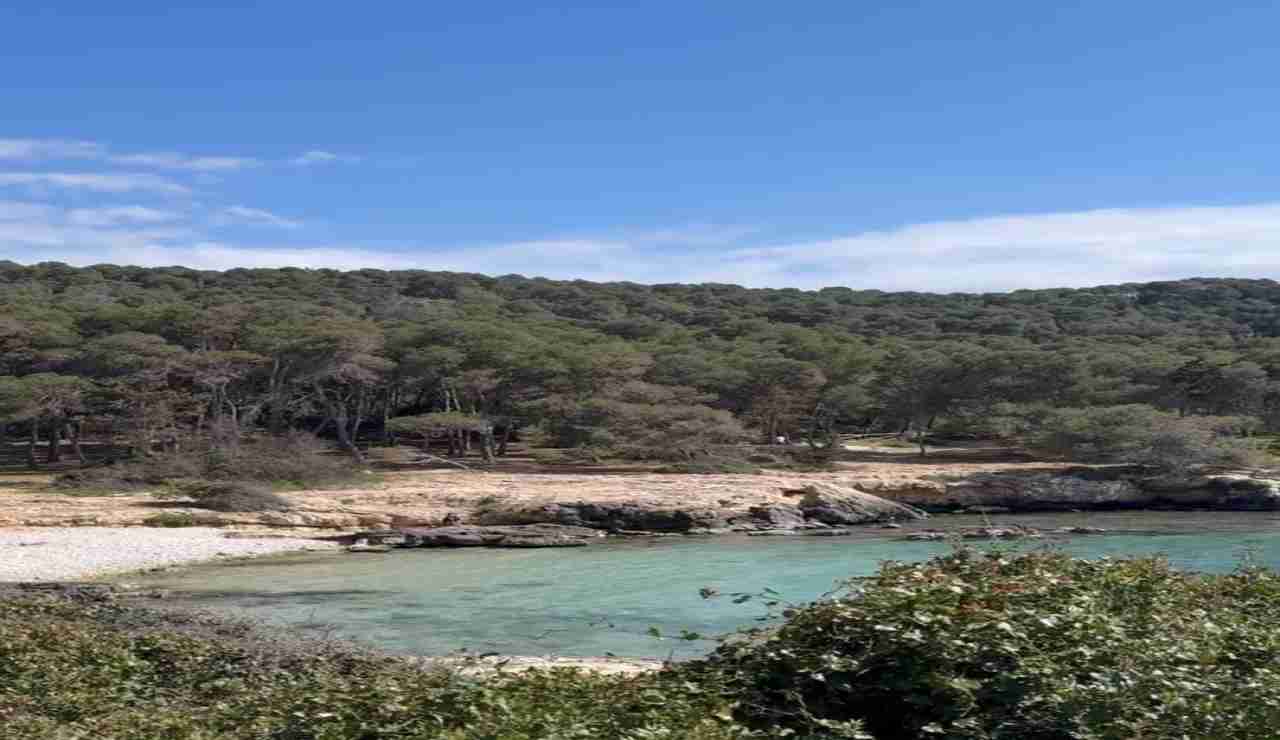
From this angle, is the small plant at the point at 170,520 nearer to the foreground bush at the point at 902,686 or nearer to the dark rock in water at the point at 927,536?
the dark rock in water at the point at 927,536

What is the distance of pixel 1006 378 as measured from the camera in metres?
44.5

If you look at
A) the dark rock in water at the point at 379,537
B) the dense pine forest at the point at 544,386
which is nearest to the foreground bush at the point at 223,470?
the dense pine forest at the point at 544,386

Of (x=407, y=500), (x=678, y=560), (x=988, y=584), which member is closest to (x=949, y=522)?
(x=678, y=560)

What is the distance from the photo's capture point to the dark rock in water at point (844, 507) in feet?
91.6

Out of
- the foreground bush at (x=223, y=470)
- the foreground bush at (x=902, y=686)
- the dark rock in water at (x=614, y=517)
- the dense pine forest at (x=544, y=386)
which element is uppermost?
the dense pine forest at (x=544, y=386)

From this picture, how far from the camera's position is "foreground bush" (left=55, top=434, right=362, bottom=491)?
99.8ft

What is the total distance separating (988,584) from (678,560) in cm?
1528

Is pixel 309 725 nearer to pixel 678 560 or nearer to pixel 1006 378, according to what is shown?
pixel 678 560

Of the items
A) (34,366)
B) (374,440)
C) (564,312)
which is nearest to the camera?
Result: (34,366)

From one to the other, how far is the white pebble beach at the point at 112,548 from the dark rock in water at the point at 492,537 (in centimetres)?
174

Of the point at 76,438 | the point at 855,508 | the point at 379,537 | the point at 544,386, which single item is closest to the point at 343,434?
the point at 544,386

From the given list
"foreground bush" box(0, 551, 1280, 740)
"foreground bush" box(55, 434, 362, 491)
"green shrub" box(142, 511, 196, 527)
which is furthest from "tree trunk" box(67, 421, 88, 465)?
"foreground bush" box(0, 551, 1280, 740)

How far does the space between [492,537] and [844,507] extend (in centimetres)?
867

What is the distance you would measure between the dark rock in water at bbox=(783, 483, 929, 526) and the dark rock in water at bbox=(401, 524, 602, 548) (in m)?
5.65
